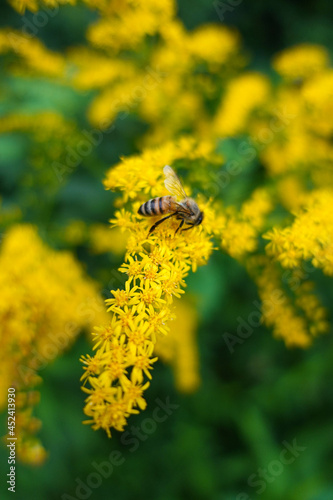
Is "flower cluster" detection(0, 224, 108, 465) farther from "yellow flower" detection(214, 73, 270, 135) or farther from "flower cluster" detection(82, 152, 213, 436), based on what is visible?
"yellow flower" detection(214, 73, 270, 135)

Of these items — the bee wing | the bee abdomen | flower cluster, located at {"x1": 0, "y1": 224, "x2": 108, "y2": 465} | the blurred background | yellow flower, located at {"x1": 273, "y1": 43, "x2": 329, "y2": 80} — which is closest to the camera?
the bee abdomen

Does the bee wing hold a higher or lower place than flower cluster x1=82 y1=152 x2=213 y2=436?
higher

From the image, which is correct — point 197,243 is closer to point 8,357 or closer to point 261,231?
point 261,231

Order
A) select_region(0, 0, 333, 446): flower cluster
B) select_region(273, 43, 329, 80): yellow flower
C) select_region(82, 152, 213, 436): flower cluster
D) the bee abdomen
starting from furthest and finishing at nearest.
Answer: select_region(273, 43, 329, 80): yellow flower
the bee abdomen
select_region(0, 0, 333, 446): flower cluster
select_region(82, 152, 213, 436): flower cluster

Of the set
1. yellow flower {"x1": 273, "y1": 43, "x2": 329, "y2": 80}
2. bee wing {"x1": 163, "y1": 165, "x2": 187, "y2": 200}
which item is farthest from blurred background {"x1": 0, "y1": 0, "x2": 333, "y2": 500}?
bee wing {"x1": 163, "y1": 165, "x2": 187, "y2": 200}

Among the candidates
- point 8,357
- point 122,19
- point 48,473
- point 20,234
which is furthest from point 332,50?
point 48,473

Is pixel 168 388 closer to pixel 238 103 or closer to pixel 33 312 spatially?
pixel 33 312

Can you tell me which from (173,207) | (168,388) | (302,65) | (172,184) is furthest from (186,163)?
(168,388)

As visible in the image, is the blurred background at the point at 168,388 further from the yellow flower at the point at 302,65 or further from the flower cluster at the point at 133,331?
the flower cluster at the point at 133,331
